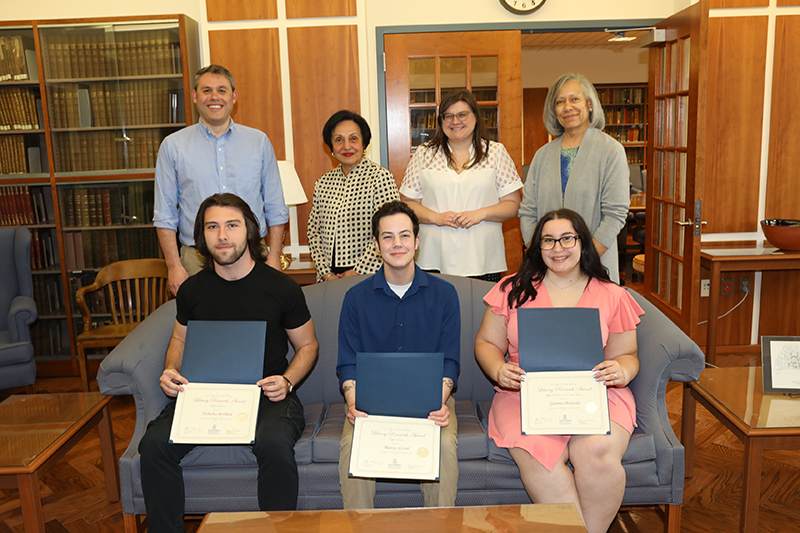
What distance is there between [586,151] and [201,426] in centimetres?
190

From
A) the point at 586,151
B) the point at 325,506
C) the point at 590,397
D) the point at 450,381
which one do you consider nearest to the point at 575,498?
the point at 590,397

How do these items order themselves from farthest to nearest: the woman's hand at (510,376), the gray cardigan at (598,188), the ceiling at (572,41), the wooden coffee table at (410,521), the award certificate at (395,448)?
1. the ceiling at (572,41)
2. the gray cardigan at (598,188)
3. the woman's hand at (510,376)
4. the award certificate at (395,448)
5. the wooden coffee table at (410,521)

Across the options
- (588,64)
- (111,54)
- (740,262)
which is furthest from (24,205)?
A: (588,64)

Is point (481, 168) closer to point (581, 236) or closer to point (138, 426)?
point (581, 236)

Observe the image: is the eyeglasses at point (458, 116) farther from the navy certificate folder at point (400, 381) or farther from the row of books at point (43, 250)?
the row of books at point (43, 250)

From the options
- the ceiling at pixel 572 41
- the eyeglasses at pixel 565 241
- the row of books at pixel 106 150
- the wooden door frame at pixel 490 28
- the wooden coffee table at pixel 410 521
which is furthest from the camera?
the ceiling at pixel 572 41

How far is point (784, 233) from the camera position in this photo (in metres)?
3.63

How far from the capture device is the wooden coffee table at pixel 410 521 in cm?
158

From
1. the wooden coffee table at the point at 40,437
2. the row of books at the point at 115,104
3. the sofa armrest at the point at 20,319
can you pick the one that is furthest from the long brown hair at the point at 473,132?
the sofa armrest at the point at 20,319

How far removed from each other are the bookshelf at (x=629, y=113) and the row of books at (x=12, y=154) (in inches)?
293

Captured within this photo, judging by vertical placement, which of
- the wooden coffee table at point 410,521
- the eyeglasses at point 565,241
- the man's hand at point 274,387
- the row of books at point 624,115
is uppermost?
the row of books at point 624,115

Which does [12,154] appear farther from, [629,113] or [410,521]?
[629,113]

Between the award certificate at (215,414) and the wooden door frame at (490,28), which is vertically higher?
the wooden door frame at (490,28)

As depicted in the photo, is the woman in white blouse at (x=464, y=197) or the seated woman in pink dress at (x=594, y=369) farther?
the woman in white blouse at (x=464, y=197)
